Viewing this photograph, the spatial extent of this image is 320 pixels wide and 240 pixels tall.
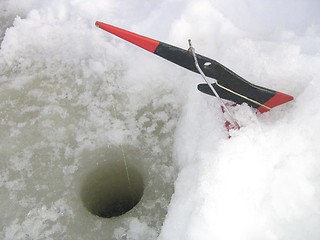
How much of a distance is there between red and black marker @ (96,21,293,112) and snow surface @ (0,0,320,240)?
2.7 inches

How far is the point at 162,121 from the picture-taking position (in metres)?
2.03

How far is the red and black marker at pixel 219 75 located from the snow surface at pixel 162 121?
0.07m

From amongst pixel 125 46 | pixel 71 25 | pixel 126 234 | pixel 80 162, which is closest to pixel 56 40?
pixel 71 25

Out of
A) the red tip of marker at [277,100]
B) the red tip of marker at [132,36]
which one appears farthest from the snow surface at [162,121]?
the red tip of marker at [132,36]

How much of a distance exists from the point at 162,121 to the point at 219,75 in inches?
20.5

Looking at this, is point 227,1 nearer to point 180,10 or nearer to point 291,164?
point 180,10

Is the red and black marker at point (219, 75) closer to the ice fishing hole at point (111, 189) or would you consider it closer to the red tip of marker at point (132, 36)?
the red tip of marker at point (132, 36)

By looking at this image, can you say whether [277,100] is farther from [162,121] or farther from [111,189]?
[111,189]

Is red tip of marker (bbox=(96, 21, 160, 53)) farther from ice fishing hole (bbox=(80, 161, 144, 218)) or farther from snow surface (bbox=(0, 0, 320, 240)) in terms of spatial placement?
ice fishing hole (bbox=(80, 161, 144, 218))

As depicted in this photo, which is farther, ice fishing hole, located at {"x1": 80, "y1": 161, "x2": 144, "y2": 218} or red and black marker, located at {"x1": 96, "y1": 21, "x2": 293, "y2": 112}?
ice fishing hole, located at {"x1": 80, "y1": 161, "x2": 144, "y2": 218}

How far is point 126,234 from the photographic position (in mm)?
1703

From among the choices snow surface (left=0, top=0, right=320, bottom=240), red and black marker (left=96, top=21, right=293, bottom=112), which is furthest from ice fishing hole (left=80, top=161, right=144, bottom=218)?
red and black marker (left=96, top=21, right=293, bottom=112)

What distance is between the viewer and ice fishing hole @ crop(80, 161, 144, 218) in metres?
1.96

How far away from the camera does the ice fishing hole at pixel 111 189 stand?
1962mm
